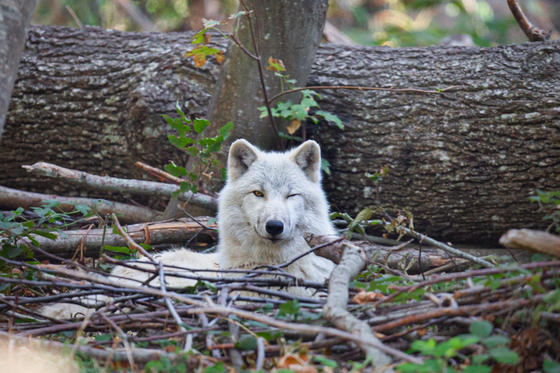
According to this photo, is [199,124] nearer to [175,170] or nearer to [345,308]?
[175,170]

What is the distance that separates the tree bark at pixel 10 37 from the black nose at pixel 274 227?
2001 mm

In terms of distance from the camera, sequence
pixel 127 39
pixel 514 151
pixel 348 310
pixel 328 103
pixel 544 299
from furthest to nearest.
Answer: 1. pixel 127 39
2. pixel 328 103
3. pixel 514 151
4. pixel 348 310
5. pixel 544 299

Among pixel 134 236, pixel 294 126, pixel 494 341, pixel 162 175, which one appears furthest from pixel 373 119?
pixel 494 341

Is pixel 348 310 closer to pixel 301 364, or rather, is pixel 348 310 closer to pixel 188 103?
pixel 301 364

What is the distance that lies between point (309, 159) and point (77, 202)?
2.67 metres

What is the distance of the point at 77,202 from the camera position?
5277 mm

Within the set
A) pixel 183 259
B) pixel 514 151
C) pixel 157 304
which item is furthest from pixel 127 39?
pixel 514 151

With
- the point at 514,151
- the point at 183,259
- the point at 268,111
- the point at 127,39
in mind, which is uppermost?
the point at 127,39

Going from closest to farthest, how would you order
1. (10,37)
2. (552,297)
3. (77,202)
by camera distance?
1. (552,297)
2. (10,37)
3. (77,202)

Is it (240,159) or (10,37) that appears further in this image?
(240,159)

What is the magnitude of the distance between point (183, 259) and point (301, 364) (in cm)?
242

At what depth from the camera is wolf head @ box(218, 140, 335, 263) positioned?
402 cm

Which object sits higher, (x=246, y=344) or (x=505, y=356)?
(x=505, y=356)

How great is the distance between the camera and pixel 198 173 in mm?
4965
